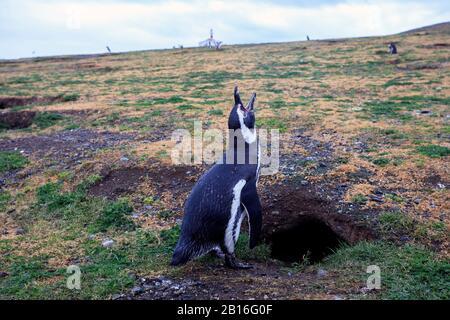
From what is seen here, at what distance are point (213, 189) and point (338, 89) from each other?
37.5 feet

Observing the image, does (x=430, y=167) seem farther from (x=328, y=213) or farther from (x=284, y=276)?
(x=284, y=276)

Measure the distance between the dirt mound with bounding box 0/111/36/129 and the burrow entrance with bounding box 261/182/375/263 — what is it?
925cm

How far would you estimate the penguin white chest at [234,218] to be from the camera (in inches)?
173

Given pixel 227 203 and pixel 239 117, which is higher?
pixel 239 117

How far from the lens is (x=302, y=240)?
601cm

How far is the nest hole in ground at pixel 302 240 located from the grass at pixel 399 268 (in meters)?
0.67

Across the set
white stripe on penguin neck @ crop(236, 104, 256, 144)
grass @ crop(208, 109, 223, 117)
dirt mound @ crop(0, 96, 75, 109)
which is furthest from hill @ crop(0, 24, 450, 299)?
dirt mound @ crop(0, 96, 75, 109)

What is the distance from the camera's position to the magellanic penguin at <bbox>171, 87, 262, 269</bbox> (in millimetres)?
4359

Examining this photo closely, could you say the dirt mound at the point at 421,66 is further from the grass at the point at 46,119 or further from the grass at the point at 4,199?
the grass at the point at 4,199

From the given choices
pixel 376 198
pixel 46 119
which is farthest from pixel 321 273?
pixel 46 119

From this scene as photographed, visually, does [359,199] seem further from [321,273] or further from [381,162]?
[321,273]

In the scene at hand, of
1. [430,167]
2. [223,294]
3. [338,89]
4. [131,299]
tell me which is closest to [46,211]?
[131,299]

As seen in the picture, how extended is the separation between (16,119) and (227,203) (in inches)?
432

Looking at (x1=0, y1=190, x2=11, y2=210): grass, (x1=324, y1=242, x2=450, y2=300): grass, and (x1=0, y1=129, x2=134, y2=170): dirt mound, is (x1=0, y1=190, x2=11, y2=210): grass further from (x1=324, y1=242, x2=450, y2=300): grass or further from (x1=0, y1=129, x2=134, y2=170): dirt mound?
(x1=324, y1=242, x2=450, y2=300): grass
